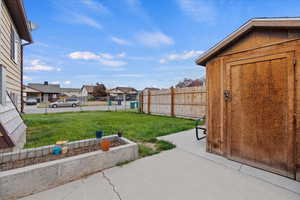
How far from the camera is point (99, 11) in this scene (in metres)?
7.45

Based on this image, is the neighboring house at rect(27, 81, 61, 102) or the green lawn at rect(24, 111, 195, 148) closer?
the green lawn at rect(24, 111, 195, 148)

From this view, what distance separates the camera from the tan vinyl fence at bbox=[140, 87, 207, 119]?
7902 millimetres

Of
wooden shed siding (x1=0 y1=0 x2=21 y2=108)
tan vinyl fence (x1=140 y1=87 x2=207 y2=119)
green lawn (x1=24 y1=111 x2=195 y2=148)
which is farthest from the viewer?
tan vinyl fence (x1=140 y1=87 x2=207 y2=119)

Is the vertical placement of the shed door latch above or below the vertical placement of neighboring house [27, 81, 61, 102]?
below

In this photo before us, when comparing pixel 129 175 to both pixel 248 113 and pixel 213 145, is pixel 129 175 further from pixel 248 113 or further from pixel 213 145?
pixel 248 113

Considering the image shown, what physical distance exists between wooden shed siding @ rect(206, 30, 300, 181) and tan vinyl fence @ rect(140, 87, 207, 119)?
14.3ft

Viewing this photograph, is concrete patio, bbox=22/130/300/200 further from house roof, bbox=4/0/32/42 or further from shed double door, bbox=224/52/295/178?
house roof, bbox=4/0/32/42

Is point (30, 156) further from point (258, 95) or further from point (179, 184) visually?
point (258, 95)

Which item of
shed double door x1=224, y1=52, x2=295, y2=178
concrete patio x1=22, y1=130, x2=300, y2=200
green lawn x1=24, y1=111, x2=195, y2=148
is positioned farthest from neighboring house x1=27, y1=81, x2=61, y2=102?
shed double door x1=224, y1=52, x2=295, y2=178

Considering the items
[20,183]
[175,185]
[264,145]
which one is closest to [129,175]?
[175,185]

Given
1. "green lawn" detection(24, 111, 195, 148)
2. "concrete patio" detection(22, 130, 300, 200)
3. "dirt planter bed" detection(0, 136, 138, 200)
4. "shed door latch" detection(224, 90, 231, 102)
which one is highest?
"shed door latch" detection(224, 90, 231, 102)

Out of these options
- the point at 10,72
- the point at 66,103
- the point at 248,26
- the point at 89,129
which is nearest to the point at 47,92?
the point at 66,103

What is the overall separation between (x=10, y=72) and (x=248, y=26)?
6.79m

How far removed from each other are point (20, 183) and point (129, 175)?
4.84 ft
